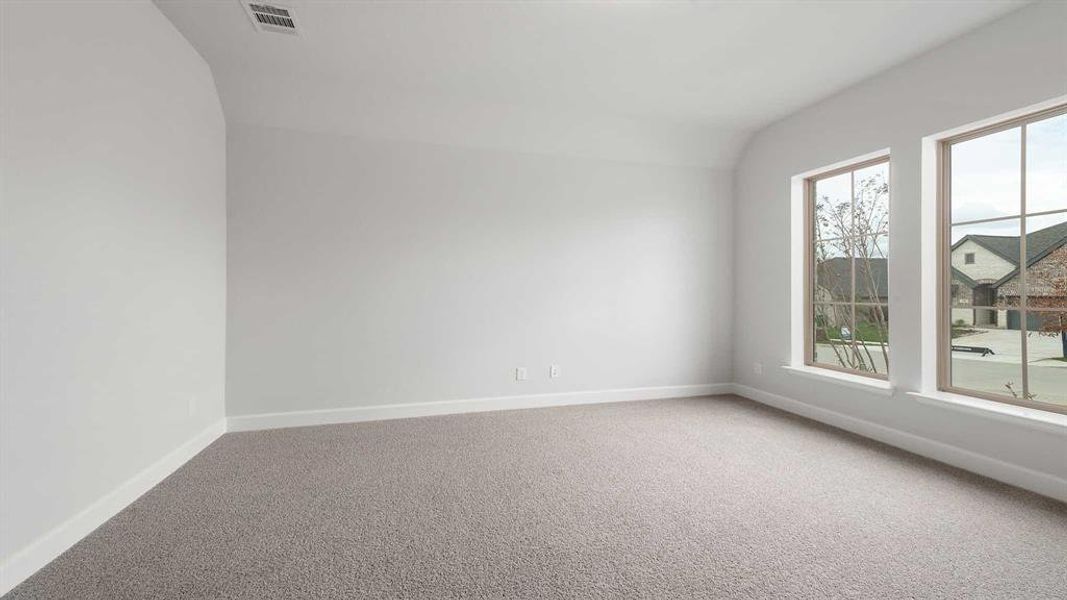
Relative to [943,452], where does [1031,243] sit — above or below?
above

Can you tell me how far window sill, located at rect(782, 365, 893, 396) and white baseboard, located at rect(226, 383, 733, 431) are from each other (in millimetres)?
940

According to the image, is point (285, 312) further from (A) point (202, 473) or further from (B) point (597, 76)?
(B) point (597, 76)

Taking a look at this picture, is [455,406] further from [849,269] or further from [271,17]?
[849,269]

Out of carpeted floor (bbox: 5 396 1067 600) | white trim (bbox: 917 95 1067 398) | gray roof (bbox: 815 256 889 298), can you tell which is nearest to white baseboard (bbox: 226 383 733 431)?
carpeted floor (bbox: 5 396 1067 600)

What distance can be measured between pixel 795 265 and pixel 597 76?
98.9 inches

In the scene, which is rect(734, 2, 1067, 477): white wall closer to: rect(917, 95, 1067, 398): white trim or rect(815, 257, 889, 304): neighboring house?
rect(917, 95, 1067, 398): white trim

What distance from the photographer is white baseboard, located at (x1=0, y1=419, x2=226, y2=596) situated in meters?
1.60

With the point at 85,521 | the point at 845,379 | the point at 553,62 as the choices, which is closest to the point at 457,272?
the point at 553,62

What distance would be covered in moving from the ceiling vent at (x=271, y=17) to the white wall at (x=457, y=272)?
0.99 meters

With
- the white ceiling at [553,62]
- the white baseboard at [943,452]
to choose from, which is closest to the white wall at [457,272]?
the white ceiling at [553,62]

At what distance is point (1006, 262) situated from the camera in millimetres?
2691

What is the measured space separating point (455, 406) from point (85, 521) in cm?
239

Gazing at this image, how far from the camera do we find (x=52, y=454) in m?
1.78

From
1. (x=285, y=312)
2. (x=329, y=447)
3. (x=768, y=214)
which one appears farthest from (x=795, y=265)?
(x=285, y=312)
